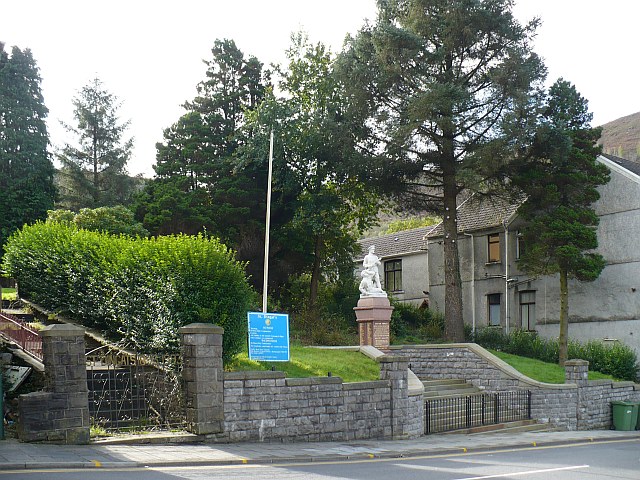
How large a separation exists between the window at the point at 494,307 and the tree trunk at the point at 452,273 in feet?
20.3

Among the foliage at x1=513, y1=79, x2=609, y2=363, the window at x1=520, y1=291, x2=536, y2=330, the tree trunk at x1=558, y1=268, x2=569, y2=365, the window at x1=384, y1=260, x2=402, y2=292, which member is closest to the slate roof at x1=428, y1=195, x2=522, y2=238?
the foliage at x1=513, y1=79, x2=609, y2=363

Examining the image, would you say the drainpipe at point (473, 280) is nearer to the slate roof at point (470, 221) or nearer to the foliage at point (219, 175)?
the slate roof at point (470, 221)

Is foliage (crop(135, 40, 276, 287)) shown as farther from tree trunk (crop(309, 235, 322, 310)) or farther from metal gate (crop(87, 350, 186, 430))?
metal gate (crop(87, 350, 186, 430))

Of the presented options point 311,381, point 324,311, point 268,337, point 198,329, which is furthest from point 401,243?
point 198,329

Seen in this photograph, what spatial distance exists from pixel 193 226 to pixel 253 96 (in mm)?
9254

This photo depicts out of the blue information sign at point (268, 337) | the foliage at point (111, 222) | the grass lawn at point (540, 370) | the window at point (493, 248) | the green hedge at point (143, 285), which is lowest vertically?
the grass lawn at point (540, 370)

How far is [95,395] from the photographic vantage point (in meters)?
16.3

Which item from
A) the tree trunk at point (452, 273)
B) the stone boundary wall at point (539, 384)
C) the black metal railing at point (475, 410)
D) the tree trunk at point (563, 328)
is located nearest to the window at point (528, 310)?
the tree trunk at point (563, 328)

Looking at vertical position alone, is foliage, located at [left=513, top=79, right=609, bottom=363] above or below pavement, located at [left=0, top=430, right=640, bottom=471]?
above

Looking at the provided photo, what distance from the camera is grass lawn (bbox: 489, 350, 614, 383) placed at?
1057 inches

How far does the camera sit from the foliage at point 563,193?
30938 millimetres

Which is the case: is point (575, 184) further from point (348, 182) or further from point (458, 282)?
point (348, 182)

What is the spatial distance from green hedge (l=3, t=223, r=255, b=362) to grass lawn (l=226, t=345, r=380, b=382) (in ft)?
2.58

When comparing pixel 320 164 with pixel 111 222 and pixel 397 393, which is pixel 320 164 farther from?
pixel 397 393
